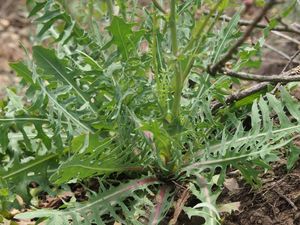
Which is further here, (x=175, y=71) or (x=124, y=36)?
(x=124, y=36)

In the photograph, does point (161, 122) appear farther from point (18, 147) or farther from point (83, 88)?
point (18, 147)

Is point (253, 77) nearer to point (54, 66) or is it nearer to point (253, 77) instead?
point (253, 77)

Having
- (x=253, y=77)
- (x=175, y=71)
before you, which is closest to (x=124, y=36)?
(x=175, y=71)

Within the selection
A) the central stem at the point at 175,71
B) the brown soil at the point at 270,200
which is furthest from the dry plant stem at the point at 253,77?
the brown soil at the point at 270,200

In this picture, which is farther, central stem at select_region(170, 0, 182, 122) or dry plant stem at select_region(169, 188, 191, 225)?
dry plant stem at select_region(169, 188, 191, 225)

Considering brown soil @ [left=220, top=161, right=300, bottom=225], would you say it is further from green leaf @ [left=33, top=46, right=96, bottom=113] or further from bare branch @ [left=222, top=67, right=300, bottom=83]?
green leaf @ [left=33, top=46, right=96, bottom=113]

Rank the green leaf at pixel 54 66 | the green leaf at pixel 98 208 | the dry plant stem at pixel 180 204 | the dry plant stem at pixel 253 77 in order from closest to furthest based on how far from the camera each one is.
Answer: the dry plant stem at pixel 253 77 < the green leaf at pixel 98 208 < the dry plant stem at pixel 180 204 < the green leaf at pixel 54 66

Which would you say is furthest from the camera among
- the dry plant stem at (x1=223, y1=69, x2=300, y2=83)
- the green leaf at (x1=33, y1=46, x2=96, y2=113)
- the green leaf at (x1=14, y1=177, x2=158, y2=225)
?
the green leaf at (x1=33, y1=46, x2=96, y2=113)

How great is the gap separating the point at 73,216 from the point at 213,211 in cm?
48

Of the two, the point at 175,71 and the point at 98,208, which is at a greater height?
the point at 175,71

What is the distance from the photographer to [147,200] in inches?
81.9

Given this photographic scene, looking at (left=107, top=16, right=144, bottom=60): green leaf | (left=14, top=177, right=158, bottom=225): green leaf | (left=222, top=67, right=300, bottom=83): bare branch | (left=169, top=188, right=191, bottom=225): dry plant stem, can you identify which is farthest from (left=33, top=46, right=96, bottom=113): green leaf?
(left=222, top=67, right=300, bottom=83): bare branch

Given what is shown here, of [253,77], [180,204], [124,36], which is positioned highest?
[124,36]

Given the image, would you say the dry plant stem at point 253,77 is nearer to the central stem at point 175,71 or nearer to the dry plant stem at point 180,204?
the central stem at point 175,71
